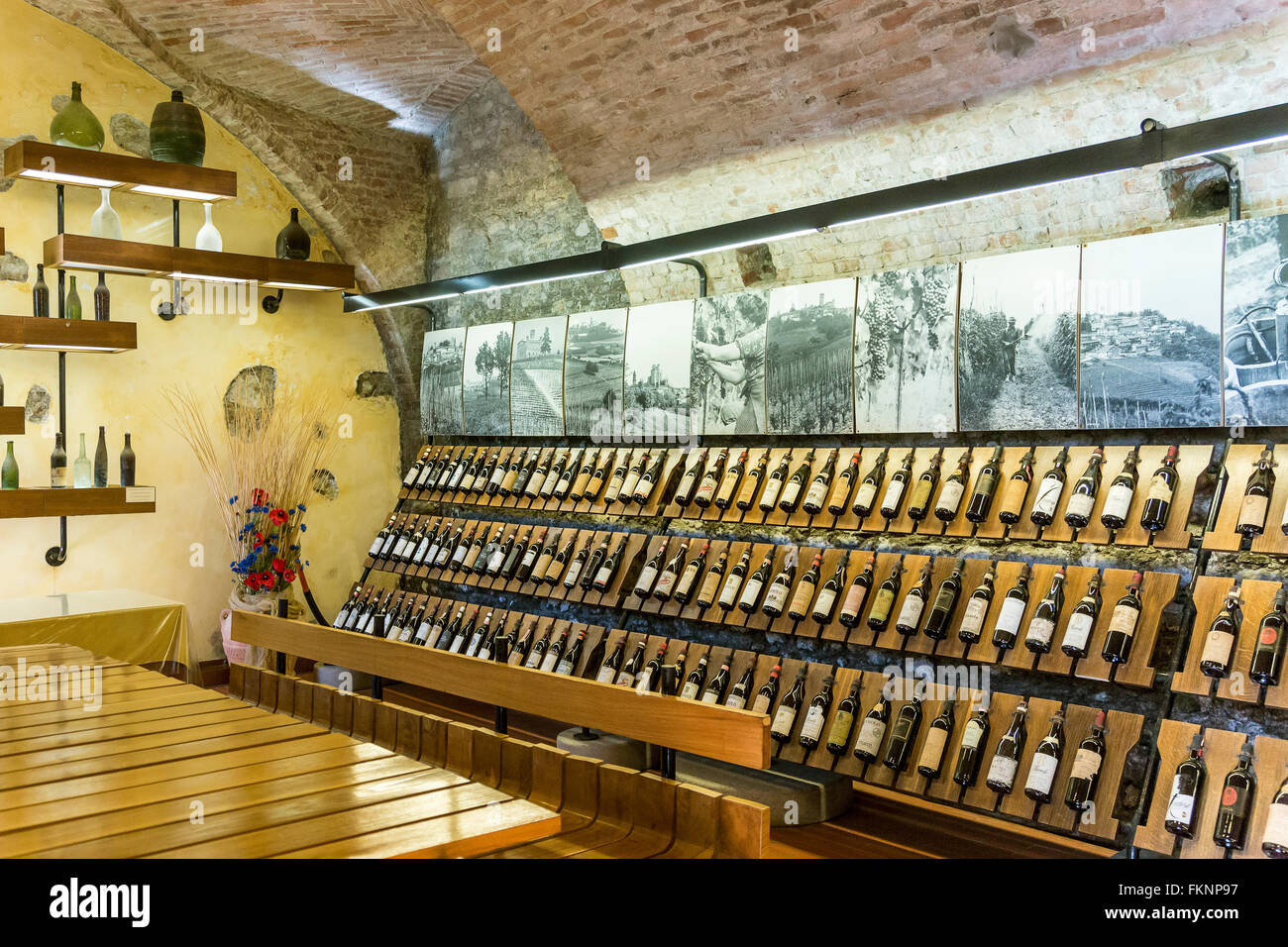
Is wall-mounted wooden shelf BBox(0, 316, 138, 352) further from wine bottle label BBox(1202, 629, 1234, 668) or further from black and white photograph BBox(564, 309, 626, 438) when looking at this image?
wine bottle label BBox(1202, 629, 1234, 668)

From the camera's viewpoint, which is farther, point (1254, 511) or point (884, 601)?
point (884, 601)

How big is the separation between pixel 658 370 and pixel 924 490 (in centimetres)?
182

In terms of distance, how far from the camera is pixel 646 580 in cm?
497

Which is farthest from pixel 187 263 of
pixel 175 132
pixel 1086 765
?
pixel 1086 765

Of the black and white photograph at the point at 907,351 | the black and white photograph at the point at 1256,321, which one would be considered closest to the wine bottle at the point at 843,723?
the black and white photograph at the point at 907,351

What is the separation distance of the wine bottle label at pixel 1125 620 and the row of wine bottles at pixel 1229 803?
422mm

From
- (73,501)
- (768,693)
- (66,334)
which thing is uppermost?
(66,334)

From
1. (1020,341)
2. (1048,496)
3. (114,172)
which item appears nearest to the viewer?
(1048,496)

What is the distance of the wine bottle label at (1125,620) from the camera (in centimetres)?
347

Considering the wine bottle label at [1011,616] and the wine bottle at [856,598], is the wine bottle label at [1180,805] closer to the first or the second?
the wine bottle label at [1011,616]

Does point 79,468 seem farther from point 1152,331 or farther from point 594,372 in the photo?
point 1152,331

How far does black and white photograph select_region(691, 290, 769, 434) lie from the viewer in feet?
16.4

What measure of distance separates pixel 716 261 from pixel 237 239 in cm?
341

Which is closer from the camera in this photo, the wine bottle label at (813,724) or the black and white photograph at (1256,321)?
the black and white photograph at (1256,321)
